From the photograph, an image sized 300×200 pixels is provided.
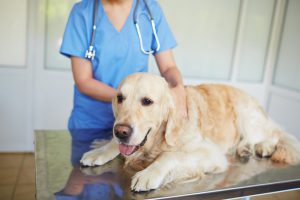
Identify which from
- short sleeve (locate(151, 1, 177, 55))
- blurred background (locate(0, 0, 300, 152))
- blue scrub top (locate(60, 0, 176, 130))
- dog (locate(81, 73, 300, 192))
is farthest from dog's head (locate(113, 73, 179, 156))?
blurred background (locate(0, 0, 300, 152))

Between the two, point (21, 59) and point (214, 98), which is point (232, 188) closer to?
point (214, 98)

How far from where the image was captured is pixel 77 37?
5.49ft

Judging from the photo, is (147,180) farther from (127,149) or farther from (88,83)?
(88,83)

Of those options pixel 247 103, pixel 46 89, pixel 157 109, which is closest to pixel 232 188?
pixel 157 109

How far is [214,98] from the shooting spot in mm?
1747

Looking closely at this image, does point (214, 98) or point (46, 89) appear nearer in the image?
point (214, 98)

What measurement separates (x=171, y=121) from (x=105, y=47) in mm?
562

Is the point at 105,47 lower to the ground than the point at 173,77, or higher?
higher

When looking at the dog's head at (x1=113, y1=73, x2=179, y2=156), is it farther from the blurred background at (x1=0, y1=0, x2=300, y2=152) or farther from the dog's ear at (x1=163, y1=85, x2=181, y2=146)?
the blurred background at (x1=0, y1=0, x2=300, y2=152)

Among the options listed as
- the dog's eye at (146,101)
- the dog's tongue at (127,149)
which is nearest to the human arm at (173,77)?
the dog's eye at (146,101)

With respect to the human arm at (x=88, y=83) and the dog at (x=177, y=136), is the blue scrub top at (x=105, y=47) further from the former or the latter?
the dog at (x=177, y=136)

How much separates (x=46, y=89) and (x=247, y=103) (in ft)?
7.62

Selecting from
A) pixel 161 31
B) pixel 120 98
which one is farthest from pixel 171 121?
pixel 161 31

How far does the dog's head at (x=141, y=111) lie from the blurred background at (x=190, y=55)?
2.27 meters
